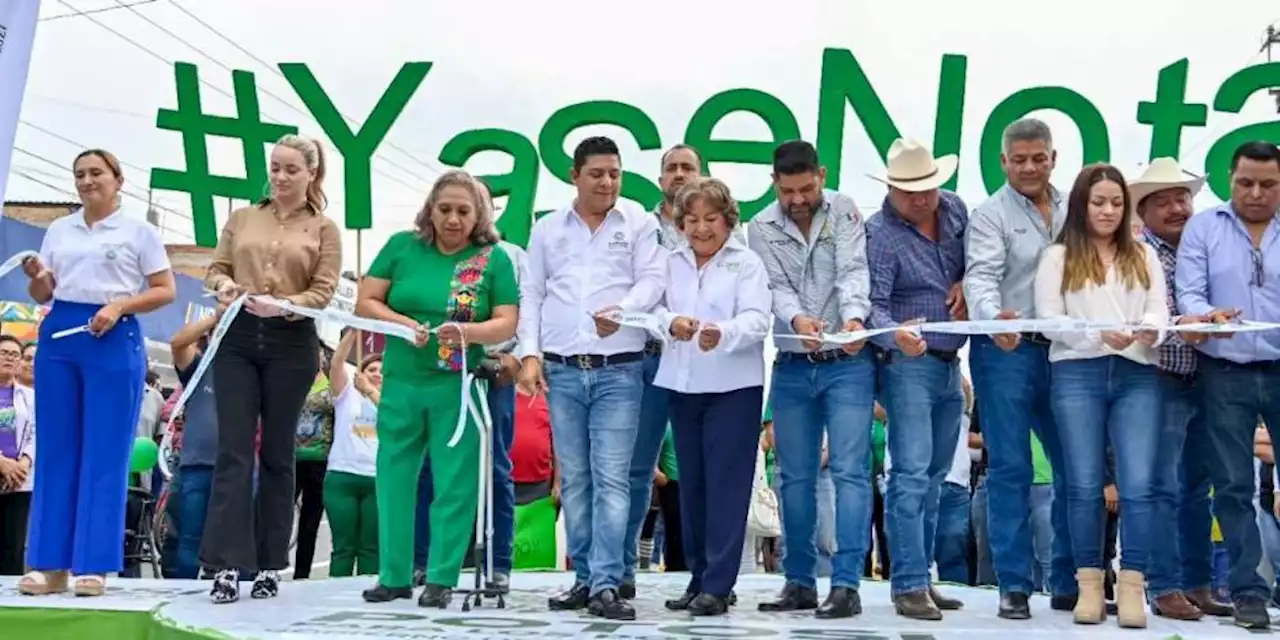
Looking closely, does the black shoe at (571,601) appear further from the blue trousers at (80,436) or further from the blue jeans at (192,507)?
the blue jeans at (192,507)

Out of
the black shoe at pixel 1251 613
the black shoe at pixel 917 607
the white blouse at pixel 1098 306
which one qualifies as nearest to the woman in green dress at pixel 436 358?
the black shoe at pixel 917 607

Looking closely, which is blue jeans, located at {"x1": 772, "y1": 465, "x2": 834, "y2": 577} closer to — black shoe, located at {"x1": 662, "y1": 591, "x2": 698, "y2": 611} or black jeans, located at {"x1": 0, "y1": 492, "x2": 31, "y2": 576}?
black shoe, located at {"x1": 662, "y1": 591, "x2": 698, "y2": 611}

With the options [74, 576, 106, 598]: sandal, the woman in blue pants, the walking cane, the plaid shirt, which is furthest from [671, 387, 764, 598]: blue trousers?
[74, 576, 106, 598]: sandal

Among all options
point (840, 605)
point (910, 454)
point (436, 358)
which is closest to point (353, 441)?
point (436, 358)

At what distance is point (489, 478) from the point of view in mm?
4891

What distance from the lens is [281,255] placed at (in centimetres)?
487

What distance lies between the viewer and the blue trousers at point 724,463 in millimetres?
4578

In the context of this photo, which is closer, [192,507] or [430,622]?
[430,622]

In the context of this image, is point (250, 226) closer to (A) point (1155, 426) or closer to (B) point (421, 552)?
(B) point (421, 552)

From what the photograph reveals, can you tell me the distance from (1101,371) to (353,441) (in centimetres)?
417

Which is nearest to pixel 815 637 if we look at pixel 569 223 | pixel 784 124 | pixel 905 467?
pixel 905 467

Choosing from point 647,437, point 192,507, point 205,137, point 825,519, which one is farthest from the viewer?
point 205,137

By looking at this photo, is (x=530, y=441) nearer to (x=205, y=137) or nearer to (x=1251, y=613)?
(x=205, y=137)

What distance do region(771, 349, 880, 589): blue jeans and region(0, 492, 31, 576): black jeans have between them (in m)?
4.55
